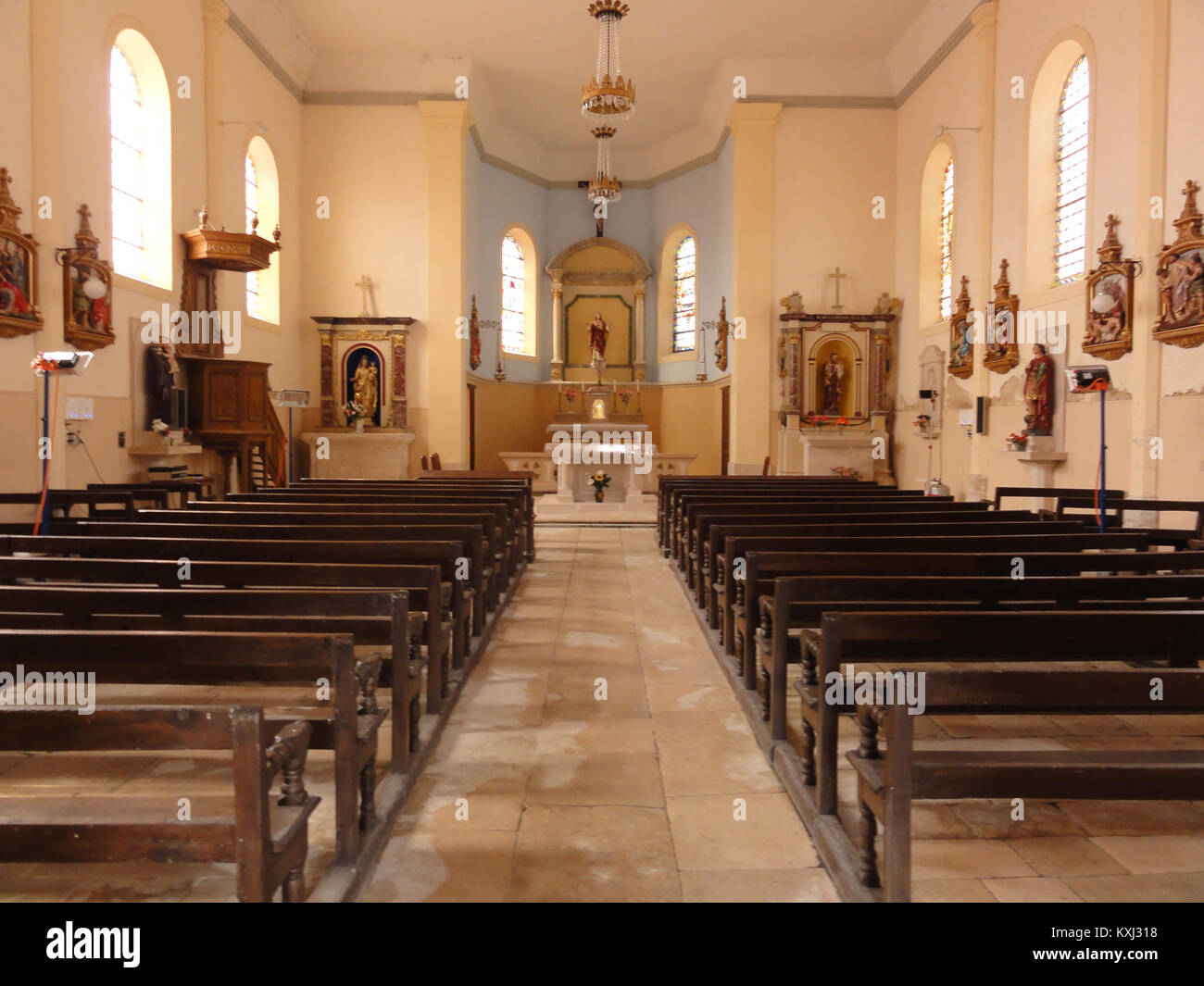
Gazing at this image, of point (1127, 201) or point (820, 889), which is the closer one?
point (820, 889)

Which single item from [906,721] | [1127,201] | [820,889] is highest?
[1127,201]

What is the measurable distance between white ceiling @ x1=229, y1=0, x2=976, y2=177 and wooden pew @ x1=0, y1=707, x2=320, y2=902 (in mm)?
14577

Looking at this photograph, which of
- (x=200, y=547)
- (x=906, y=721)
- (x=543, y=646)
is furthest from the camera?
(x=543, y=646)

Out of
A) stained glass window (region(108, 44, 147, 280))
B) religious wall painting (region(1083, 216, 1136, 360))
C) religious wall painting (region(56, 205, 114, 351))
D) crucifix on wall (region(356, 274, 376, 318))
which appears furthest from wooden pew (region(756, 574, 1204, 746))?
crucifix on wall (region(356, 274, 376, 318))

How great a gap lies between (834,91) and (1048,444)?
911 cm

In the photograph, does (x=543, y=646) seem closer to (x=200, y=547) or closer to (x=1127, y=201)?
(x=200, y=547)

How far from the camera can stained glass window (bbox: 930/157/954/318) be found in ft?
48.8

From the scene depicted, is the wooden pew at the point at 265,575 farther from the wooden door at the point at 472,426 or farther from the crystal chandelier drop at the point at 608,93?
the wooden door at the point at 472,426

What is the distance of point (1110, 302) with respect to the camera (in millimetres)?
9719

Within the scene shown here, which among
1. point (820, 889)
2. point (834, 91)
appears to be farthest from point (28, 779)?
point (834, 91)

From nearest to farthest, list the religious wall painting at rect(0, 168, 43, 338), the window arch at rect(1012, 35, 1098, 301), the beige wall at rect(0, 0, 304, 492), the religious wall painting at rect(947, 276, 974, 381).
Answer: the religious wall painting at rect(0, 168, 43, 338) → the beige wall at rect(0, 0, 304, 492) → the window arch at rect(1012, 35, 1098, 301) → the religious wall painting at rect(947, 276, 974, 381)

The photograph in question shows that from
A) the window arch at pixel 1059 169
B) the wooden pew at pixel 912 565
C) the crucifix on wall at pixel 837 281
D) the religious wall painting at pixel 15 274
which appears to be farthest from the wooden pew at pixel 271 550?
the crucifix on wall at pixel 837 281

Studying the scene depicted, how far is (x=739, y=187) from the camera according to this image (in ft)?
56.4

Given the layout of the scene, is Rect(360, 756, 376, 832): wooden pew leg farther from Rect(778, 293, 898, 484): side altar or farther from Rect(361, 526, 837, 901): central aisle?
Rect(778, 293, 898, 484): side altar
